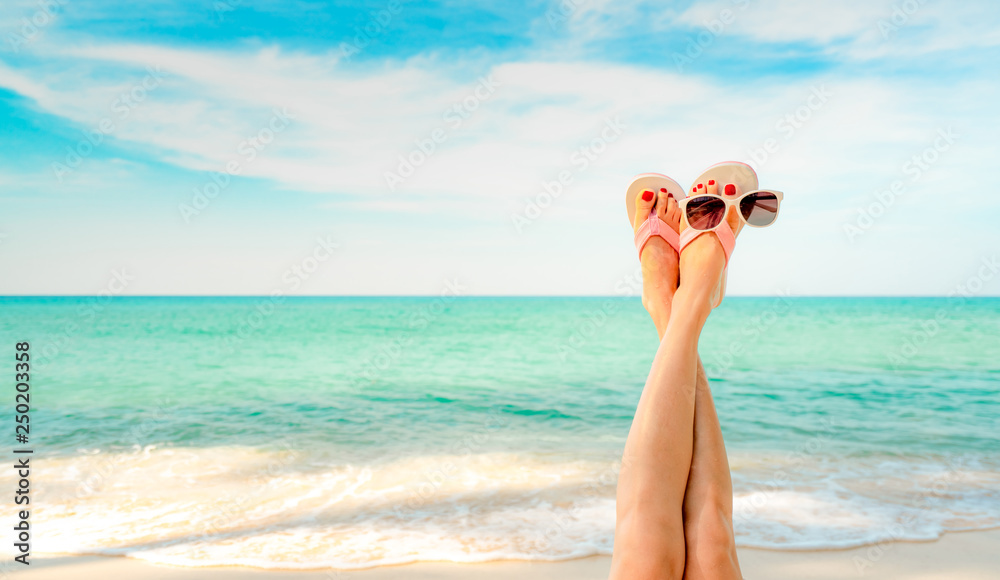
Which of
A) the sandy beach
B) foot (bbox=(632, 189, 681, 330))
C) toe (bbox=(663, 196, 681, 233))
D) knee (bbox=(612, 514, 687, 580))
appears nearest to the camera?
knee (bbox=(612, 514, 687, 580))

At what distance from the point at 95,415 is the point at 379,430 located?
144 inches

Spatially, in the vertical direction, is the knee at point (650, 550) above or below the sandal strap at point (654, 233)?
below

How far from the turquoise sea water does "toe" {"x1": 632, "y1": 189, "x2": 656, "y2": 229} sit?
1724mm

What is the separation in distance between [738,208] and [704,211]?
0.15m

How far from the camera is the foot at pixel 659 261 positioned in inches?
91.5

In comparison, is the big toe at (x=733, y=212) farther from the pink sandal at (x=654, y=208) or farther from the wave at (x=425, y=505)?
the wave at (x=425, y=505)

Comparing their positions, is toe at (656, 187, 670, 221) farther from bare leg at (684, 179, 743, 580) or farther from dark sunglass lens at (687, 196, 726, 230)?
bare leg at (684, 179, 743, 580)

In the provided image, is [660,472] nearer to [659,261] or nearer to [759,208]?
[659,261]

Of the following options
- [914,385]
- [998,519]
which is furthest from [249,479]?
[914,385]

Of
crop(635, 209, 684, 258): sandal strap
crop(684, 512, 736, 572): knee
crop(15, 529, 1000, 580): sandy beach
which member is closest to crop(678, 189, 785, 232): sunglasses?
crop(635, 209, 684, 258): sandal strap

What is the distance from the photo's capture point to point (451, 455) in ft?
A: 17.0

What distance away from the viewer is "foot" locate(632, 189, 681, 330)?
7.62 feet

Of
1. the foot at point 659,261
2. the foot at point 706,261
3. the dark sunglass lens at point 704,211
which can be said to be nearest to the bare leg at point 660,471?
the foot at point 706,261

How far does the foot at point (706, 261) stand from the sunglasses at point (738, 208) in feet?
0.10
